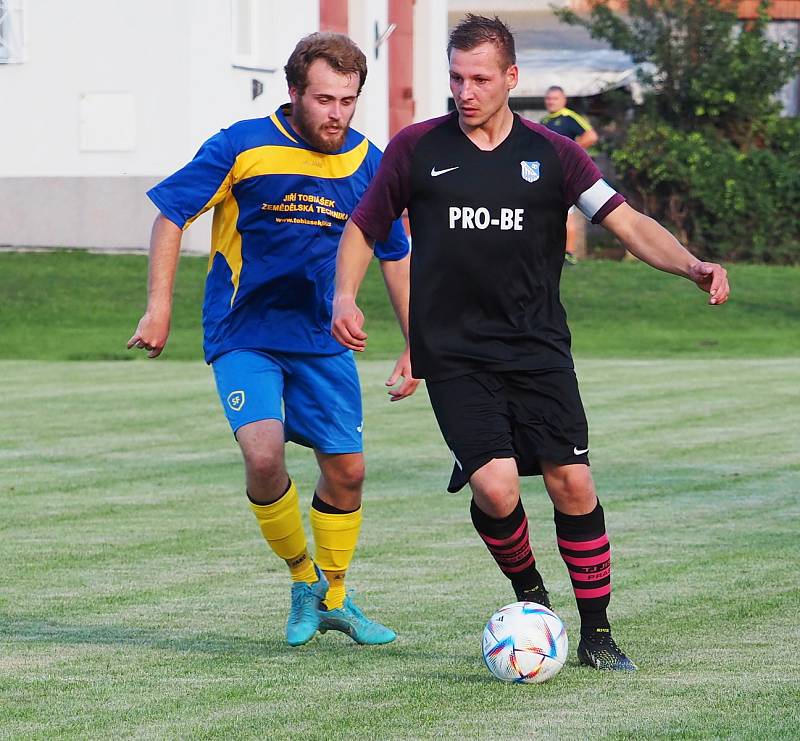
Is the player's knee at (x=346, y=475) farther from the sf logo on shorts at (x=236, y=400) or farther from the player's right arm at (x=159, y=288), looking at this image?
the player's right arm at (x=159, y=288)

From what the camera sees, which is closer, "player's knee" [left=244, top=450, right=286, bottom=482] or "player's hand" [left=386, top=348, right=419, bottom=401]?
"player's knee" [left=244, top=450, right=286, bottom=482]

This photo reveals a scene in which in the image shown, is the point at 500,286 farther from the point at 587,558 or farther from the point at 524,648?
the point at 524,648

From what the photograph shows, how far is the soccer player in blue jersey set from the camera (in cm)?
671

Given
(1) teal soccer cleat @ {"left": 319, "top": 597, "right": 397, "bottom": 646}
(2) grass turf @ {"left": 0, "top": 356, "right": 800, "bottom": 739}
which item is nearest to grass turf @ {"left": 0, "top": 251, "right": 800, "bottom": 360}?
(2) grass turf @ {"left": 0, "top": 356, "right": 800, "bottom": 739}

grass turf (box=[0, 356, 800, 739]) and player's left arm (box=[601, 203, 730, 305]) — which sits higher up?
player's left arm (box=[601, 203, 730, 305])

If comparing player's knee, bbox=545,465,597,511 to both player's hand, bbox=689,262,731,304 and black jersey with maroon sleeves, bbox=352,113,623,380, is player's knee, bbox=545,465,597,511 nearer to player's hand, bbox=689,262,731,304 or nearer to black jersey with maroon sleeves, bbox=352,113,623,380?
black jersey with maroon sleeves, bbox=352,113,623,380

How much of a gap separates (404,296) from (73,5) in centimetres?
2067

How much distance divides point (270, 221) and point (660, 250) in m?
1.48

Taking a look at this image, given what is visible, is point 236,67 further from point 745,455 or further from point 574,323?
point 745,455

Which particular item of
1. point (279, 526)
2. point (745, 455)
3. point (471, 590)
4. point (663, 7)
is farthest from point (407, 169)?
point (663, 7)

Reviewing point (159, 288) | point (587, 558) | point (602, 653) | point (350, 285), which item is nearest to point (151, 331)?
Result: point (159, 288)

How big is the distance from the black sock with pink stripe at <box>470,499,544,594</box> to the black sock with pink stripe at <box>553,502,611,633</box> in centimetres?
16

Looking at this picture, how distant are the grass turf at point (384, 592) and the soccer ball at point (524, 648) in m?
0.07

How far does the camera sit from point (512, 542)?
6344 millimetres
